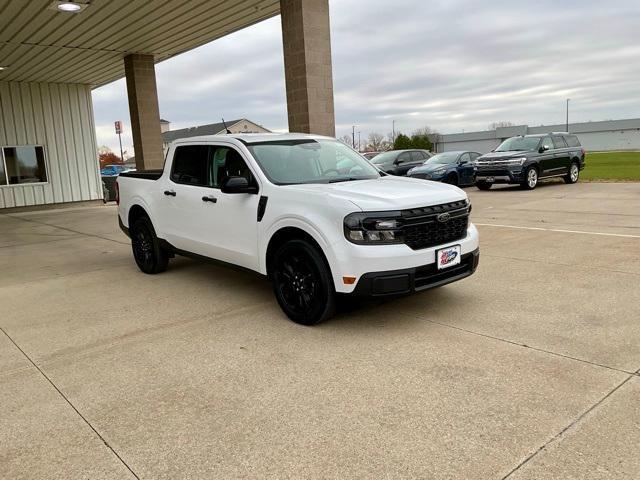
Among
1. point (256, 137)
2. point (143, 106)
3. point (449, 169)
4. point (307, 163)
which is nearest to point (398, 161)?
point (449, 169)

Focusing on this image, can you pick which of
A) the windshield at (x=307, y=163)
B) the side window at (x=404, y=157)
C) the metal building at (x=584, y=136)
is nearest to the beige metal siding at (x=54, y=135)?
the side window at (x=404, y=157)

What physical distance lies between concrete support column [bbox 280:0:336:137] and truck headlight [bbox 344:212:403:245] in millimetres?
6362

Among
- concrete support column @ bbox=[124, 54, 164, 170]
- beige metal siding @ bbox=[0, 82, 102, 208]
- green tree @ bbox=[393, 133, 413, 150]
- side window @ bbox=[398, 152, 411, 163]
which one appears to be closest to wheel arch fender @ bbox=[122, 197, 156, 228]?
concrete support column @ bbox=[124, 54, 164, 170]

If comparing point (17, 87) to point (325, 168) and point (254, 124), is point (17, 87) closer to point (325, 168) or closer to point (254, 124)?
point (325, 168)

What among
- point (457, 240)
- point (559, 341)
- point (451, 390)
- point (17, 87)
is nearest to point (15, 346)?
point (451, 390)

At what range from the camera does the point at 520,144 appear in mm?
17562

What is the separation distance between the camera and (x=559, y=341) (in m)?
4.08

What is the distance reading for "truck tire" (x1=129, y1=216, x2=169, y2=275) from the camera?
22.9 ft

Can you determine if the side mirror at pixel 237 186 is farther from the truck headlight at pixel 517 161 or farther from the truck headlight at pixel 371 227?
the truck headlight at pixel 517 161

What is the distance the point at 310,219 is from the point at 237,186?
0.96 m

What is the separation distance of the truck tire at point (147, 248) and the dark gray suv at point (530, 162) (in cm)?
1271

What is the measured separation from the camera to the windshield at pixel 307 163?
525 centimetres

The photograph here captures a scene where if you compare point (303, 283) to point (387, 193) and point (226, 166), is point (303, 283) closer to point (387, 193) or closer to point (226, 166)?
point (387, 193)

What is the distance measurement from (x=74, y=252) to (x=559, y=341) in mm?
8464
